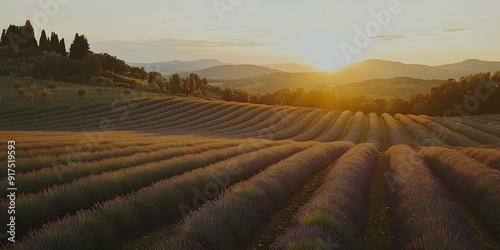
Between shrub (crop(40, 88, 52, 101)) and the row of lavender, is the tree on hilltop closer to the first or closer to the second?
shrub (crop(40, 88, 52, 101))

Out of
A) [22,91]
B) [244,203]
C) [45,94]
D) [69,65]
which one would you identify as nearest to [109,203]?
[244,203]

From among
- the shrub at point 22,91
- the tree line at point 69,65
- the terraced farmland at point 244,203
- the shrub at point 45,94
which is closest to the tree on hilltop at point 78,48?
the tree line at point 69,65

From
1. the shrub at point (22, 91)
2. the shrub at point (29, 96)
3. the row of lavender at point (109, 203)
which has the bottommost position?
the shrub at point (29, 96)

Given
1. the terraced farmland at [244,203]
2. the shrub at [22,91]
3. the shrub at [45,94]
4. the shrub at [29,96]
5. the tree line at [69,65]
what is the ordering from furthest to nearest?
the tree line at [69,65] < the shrub at [22,91] < the shrub at [29,96] < the shrub at [45,94] < the terraced farmland at [244,203]

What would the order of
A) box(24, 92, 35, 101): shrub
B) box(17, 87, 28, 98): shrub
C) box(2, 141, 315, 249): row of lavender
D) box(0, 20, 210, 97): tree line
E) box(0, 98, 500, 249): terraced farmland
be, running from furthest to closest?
box(0, 20, 210, 97): tree line → box(17, 87, 28, 98): shrub → box(24, 92, 35, 101): shrub → box(0, 98, 500, 249): terraced farmland → box(2, 141, 315, 249): row of lavender

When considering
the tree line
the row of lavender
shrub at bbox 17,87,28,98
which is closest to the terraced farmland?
the row of lavender

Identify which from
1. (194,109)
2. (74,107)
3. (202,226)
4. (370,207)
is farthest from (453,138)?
(74,107)

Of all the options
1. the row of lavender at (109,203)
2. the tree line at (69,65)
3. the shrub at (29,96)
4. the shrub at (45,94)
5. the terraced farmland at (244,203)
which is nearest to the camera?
the row of lavender at (109,203)

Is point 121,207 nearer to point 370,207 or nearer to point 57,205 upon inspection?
point 57,205

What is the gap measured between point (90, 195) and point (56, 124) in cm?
3188

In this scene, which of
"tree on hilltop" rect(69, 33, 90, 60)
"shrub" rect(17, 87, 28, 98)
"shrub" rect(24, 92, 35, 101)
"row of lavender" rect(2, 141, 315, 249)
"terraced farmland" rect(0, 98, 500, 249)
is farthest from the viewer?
"tree on hilltop" rect(69, 33, 90, 60)

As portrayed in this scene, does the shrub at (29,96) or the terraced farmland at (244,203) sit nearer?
the terraced farmland at (244,203)

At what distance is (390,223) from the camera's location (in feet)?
21.9

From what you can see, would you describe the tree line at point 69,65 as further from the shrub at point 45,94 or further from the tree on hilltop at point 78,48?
the shrub at point 45,94
